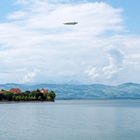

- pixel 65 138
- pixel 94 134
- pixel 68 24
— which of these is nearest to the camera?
pixel 68 24

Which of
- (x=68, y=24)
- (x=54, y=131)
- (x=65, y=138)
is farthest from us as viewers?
(x=54, y=131)

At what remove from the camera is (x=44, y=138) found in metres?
85.8

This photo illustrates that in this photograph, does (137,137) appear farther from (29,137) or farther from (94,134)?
(29,137)

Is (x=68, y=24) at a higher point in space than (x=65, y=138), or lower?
higher

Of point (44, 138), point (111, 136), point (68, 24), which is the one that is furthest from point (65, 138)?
point (68, 24)

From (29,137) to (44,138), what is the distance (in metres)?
3.19

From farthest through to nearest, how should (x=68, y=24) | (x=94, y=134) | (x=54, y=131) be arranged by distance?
(x=54, y=131), (x=94, y=134), (x=68, y=24)

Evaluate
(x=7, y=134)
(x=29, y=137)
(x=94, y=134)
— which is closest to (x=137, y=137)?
(x=94, y=134)

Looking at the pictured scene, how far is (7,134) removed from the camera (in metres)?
91.4

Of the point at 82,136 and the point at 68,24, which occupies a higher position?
the point at 68,24

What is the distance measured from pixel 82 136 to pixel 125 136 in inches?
375

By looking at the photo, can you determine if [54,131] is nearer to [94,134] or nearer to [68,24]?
[94,134]

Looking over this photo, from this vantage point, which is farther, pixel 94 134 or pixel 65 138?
pixel 94 134

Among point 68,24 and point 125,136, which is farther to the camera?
point 125,136
